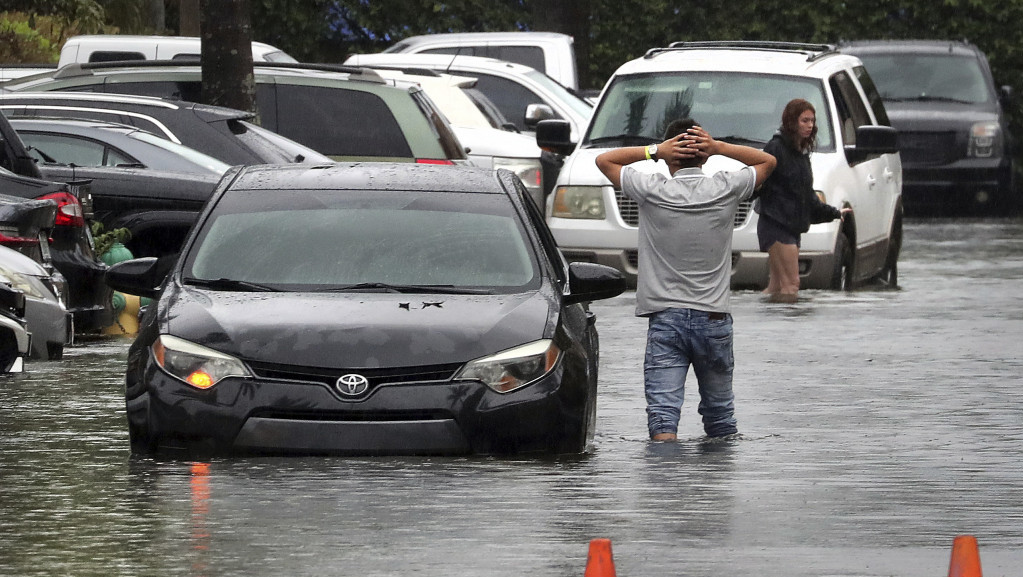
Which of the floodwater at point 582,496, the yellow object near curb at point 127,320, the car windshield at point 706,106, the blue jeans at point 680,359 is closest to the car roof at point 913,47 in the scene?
the car windshield at point 706,106

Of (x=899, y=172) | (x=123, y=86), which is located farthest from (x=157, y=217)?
(x=899, y=172)

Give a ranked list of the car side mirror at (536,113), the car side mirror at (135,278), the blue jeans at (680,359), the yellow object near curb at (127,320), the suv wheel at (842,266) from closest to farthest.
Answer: the car side mirror at (135,278)
the blue jeans at (680,359)
the yellow object near curb at (127,320)
the suv wheel at (842,266)
the car side mirror at (536,113)

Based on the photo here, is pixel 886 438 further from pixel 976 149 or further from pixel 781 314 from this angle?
pixel 976 149

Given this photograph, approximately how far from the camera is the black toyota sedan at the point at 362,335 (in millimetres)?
9547

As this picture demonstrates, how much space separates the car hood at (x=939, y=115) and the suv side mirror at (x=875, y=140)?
11.0 meters

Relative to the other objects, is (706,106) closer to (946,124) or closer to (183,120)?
(183,120)

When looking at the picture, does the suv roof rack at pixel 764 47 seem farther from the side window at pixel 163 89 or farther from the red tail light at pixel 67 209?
the red tail light at pixel 67 209

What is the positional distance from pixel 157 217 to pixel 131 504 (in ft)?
24.6

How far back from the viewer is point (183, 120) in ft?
58.6

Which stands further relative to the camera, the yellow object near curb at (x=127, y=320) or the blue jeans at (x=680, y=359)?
the yellow object near curb at (x=127, y=320)

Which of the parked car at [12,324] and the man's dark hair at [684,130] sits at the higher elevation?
the man's dark hair at [684,130]

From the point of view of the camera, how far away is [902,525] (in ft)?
28.1

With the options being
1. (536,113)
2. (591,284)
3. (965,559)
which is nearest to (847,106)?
(536,113)

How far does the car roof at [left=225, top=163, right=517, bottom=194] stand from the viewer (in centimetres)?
1109
